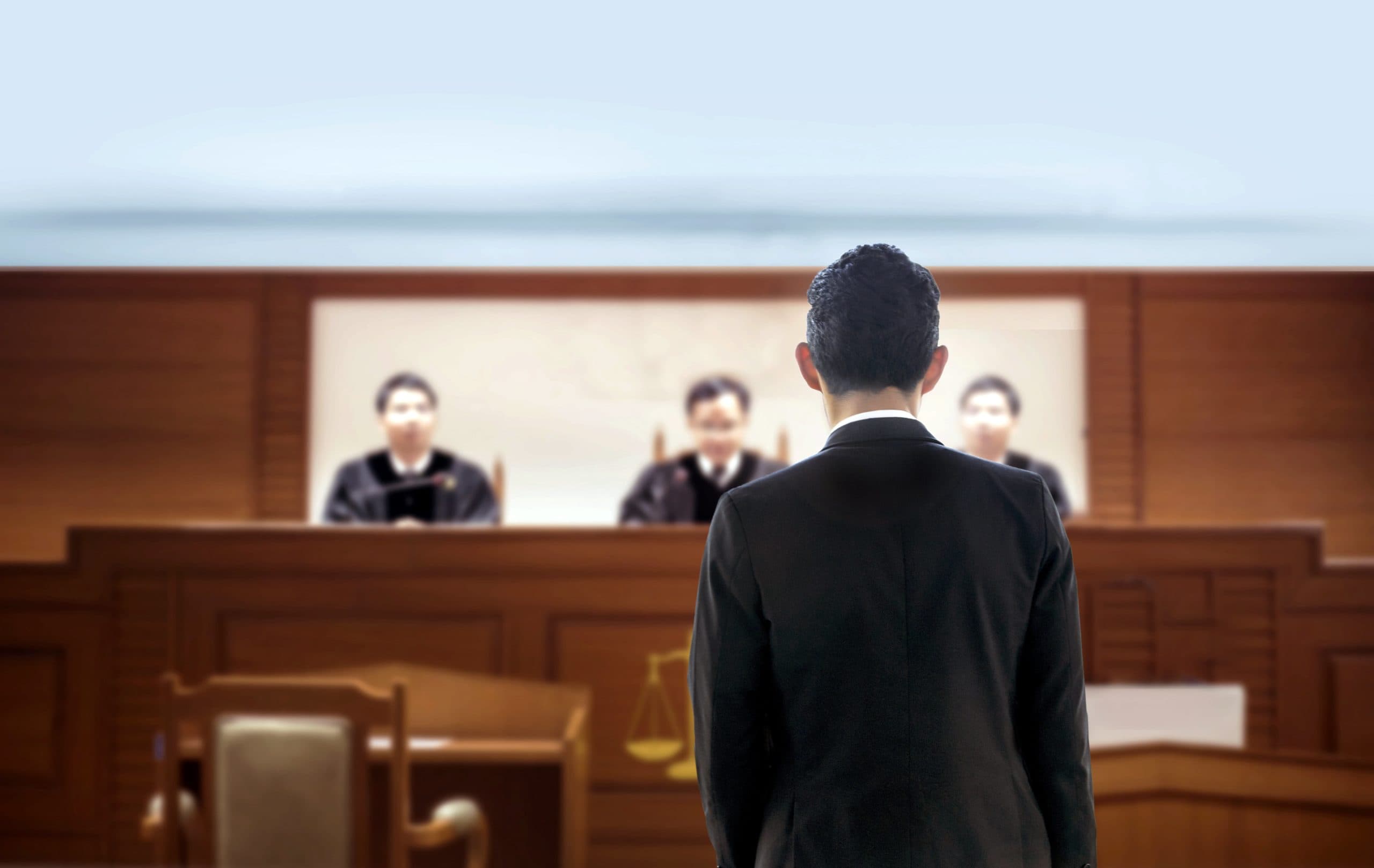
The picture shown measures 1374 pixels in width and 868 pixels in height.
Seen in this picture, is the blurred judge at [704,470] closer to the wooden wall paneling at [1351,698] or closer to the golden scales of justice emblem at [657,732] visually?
the golden scales of justice emblem at [657,732]

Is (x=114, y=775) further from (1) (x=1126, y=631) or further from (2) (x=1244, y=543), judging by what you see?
(2) (x=1244, y=543)

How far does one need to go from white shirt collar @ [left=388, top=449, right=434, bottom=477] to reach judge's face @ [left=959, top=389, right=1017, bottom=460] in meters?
1.97

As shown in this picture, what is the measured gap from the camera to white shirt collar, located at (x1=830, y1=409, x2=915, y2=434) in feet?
3.05

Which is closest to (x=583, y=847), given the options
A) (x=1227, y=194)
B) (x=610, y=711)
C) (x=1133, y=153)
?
(x=610, y=711)

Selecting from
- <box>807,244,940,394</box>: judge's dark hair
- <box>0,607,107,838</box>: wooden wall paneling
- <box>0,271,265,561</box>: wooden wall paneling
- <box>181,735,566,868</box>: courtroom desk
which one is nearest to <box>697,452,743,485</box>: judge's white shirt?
<box>181,735,566,868</box>: courtroom desk

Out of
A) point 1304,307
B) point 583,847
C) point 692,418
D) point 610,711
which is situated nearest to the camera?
point 583,847

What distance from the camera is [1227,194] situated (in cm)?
423

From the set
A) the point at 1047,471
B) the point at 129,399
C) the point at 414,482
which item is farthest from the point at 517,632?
the point at 129,399

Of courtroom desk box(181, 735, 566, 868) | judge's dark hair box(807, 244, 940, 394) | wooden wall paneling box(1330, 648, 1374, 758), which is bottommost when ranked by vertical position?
courtroom desk box(181, 735, 566, 868)

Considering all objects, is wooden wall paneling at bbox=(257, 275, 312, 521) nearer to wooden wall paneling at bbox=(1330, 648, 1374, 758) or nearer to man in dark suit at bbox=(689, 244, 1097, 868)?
wooden wall paneling at bbox=(1330, 648, 1374, 758)

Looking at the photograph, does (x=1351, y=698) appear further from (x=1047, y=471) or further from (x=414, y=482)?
(x=414, y=482)

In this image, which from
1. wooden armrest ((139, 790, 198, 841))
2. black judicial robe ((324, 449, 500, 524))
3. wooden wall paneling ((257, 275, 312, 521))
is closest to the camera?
wooden armrest ((139, 790, 198, 841))

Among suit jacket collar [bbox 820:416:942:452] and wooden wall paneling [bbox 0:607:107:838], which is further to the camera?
wooden wall paneling [bbox 0:607:107:838]

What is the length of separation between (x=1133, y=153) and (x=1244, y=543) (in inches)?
70.5
